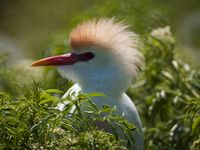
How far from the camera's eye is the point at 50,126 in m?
0.49

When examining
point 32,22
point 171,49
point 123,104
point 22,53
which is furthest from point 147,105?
point 32,22

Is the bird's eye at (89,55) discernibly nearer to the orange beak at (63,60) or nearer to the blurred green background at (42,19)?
the orange beak at (63,60)

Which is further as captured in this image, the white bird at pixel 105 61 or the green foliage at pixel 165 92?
the green foliage at pixel 165 92

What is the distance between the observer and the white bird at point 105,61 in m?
0.83

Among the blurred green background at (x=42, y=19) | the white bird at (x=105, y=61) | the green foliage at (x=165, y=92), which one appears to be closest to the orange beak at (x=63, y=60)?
the white bird at (x=105, y=61)

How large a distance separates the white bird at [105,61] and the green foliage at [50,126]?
330 millimetres

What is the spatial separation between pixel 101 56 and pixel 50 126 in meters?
0.41

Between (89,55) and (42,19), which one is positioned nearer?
(89,55)

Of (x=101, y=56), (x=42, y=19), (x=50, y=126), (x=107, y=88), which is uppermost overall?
(x=42, y=19)

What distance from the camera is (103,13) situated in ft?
6.12

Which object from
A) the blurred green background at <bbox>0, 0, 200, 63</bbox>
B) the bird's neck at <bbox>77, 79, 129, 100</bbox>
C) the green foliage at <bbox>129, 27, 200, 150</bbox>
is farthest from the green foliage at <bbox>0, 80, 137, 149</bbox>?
the blurred green background at <bbox>0, 0, 200, 63</bbox>

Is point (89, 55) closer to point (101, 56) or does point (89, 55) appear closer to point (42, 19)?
point (101, 56)

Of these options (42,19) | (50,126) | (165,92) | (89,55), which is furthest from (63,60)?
(42,19)

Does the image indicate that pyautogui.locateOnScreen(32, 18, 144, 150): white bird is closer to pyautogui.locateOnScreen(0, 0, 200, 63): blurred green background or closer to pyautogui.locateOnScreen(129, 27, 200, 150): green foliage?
pyautogui.locateOnScreen(129, 27, 200, 150): green foliage
